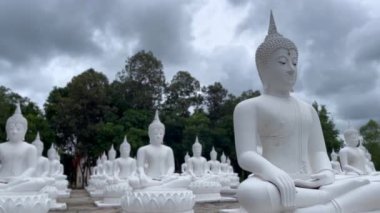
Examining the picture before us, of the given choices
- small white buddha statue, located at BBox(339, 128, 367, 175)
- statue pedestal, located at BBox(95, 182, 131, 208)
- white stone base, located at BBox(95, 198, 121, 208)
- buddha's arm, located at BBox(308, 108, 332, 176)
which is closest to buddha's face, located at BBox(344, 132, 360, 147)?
small white buddha statue, located at BBox(339, 128, 367, 175)

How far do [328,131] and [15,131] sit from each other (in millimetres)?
22991

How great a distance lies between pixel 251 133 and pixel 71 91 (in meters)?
25.1

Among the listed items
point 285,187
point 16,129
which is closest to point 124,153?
point 16,129

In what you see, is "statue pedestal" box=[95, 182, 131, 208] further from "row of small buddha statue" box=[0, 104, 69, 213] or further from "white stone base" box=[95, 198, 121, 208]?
"row of small buddha statue" box=[0, 104, 69, 213]

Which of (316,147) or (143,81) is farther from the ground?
(143,81)

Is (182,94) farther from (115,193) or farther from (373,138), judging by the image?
(115,193)

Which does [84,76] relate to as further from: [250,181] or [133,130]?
[250,181]

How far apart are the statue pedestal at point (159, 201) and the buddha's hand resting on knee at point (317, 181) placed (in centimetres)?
313

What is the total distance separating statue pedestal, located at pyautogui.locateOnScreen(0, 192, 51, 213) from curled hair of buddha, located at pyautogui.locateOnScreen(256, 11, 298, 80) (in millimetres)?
3504

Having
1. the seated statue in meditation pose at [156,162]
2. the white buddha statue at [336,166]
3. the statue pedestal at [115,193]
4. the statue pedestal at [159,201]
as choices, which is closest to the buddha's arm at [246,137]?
the white buddha statue at [336,166]

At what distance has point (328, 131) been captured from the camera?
27266 mm

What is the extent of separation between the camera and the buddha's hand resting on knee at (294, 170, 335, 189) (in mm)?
4297

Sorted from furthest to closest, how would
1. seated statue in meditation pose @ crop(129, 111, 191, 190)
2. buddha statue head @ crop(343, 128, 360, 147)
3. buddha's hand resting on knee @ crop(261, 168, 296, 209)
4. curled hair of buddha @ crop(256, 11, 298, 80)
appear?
buddha statue head @ crop(343, 128, 360, 147), seated statue in meditation pose @ crop(129, 111, 191, 190), curled hair of buddha @ crop(256, 11, 298, 80), buddha's hand resting on knee @ crop(261, 168, 296, 209)

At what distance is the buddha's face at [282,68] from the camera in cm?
464
